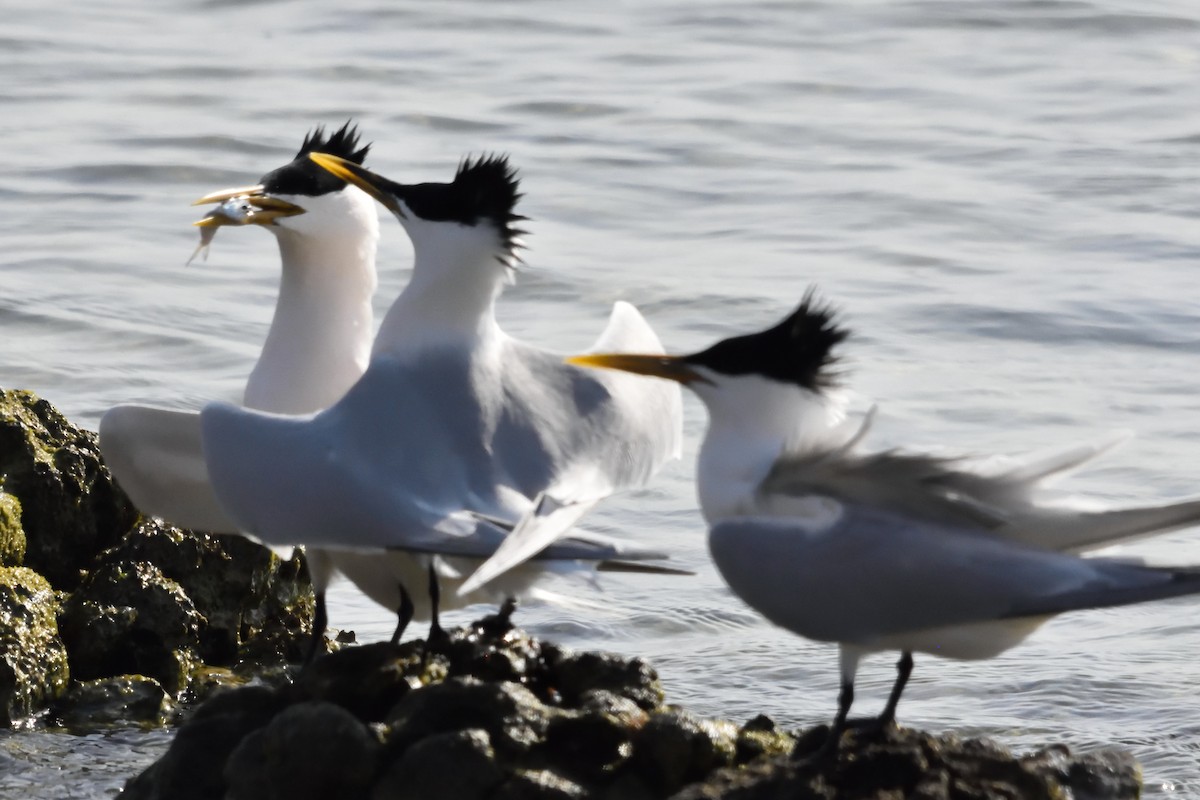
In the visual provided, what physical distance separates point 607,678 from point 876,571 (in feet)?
2.32

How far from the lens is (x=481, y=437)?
511 centimetres

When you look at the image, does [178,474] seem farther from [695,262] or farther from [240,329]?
[695,262]

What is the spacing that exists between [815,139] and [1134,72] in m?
3.07

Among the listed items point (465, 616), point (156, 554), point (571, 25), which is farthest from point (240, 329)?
point (571, 25)

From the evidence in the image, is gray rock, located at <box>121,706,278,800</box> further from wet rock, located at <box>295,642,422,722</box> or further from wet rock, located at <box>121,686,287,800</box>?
wet rock, located at <box>295,642,422,722</box>

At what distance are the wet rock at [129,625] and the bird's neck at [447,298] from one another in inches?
39.4

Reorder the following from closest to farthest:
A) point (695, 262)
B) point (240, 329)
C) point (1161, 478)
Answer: point (1161, 478) < point (240, 329) < point (695, 262)

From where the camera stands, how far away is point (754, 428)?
187 inches

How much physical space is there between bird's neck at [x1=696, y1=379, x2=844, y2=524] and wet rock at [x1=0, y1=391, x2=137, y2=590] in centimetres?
211

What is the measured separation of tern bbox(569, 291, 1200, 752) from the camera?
4.27 m

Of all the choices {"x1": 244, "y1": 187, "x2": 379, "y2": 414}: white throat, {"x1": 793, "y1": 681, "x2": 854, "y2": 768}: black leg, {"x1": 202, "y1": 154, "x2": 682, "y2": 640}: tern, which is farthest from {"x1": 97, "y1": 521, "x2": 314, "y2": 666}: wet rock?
{"x1": 793, "y1": 681, "x2": 854, "y2": 768}: black leg

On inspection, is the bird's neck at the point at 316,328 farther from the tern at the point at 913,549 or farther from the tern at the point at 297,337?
the tern at the point at 913,549

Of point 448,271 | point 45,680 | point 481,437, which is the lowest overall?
point 45,680

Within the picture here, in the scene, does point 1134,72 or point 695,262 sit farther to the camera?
point 1134,72
